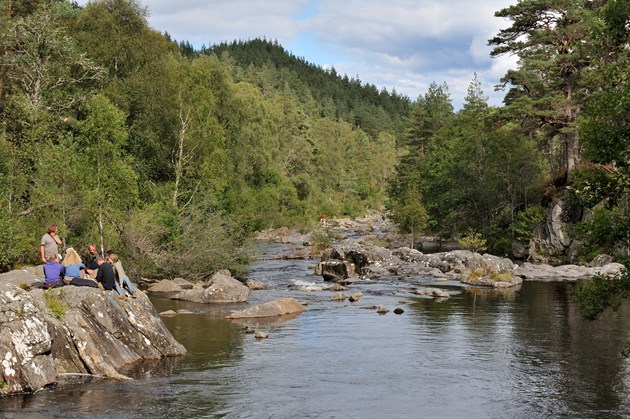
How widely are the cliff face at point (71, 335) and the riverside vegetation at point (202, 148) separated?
1282cm

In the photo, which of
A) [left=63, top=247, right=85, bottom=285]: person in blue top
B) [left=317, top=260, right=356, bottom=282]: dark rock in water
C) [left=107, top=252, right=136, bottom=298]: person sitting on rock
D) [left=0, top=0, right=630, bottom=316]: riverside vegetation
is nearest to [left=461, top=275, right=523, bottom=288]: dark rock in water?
[left=0, top=0, right=630, bottom=316]: riverside vegetation

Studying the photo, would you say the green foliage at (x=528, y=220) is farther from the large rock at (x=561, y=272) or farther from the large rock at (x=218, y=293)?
the large rock at (x=218, y=293)

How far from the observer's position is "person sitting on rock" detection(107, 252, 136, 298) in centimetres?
2739

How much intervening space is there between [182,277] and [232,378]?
2589 centimetres

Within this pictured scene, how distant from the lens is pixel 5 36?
4831 cm

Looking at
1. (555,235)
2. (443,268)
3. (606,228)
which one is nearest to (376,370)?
(606,228)

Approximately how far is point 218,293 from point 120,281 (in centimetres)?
1436

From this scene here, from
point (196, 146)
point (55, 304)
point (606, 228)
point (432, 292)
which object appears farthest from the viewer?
point (196, 146)

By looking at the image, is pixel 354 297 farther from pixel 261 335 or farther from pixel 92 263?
pixel 92 263

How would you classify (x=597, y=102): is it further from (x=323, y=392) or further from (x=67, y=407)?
(x=67, y=407)

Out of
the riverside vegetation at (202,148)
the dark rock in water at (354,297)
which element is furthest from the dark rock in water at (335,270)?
the dark rock in water at (354,297)

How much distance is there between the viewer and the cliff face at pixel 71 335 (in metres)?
21.2

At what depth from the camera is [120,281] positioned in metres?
27.8

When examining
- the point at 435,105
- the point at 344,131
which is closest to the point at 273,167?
the point at 435,105
